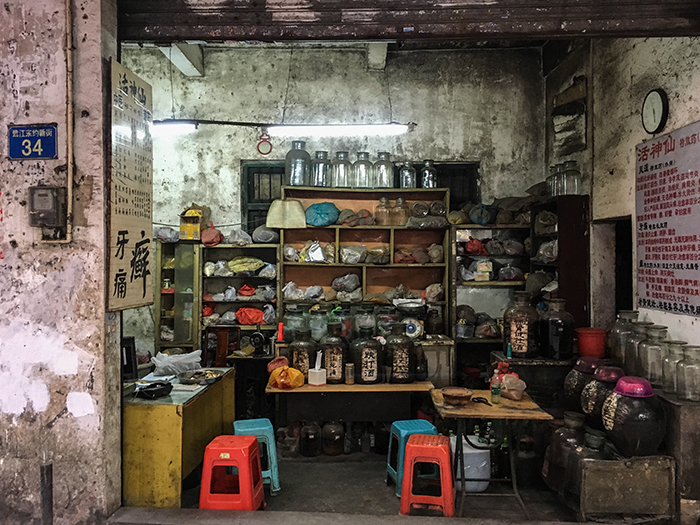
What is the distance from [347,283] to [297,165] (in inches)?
65.5

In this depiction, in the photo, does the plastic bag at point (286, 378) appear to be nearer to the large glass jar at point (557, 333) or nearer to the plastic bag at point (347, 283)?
the plastic bag at point (347, 283)

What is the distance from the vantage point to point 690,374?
3.34m

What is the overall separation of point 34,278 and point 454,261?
4437mm

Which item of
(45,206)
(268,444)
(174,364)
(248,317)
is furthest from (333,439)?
(45,206)

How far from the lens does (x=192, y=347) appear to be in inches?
252

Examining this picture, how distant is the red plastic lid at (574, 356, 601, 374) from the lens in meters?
4.12

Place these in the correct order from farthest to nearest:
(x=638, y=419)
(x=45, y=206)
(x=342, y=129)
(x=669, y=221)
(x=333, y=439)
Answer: (x=342, y=129)
(x=333, y=439)
(x=669, y=221)
(x=638, y=419)
(x=45, y=206)

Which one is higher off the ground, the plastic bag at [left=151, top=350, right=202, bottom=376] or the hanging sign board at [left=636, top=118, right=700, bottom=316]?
the hanging sign board at [left=636, top=118, right=700, bottom=316]

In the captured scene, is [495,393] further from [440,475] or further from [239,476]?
[239,476]

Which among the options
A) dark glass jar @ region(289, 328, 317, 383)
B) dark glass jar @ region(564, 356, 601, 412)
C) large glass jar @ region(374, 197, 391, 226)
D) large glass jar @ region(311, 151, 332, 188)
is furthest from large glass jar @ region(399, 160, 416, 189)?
→ dark glass jar @ region(564, 356, 601, 412)

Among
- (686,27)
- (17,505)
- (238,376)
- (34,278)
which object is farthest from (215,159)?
(686,27)

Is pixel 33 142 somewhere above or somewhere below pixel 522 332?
above

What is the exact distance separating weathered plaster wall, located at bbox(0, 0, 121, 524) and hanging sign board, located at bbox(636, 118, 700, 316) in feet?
13.1

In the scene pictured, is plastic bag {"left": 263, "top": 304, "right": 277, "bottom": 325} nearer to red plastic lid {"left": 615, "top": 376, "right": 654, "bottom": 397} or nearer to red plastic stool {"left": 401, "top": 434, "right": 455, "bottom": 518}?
red plastic stool {"left": 401, "top": 434, "right": 455, "bottom": 518}
